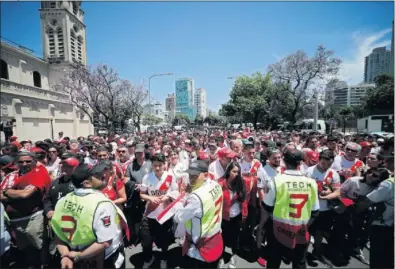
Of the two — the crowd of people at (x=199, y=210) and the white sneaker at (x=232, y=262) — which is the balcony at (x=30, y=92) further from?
the white sneaker at (x=232, y=262)

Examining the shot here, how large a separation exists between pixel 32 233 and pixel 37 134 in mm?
24844

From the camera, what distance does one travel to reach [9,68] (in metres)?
23.6

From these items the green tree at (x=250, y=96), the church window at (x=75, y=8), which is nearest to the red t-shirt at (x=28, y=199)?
the green tree at (x=250, y=96)

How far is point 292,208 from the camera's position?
8.54ft

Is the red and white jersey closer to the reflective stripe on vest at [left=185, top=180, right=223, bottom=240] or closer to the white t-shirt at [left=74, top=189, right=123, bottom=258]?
the reflective stripe on vest at [left=185, top=180, right=223, bottom=240]

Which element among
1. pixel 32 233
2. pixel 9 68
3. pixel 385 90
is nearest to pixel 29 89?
pixel 9 68

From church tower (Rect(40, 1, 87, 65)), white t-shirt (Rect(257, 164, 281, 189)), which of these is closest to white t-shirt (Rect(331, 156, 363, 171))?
white t-shirt (Rect(257, 164, 281, 189))

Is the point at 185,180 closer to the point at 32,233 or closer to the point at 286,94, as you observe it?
the point at 32,233

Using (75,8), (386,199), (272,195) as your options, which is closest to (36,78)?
(75,8)

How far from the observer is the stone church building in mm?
20391

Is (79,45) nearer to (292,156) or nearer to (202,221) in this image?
(202,221)

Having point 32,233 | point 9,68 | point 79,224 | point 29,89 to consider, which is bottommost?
point 32,233

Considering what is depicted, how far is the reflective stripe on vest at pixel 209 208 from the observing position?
2373mm

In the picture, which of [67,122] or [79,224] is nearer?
[79,224]
